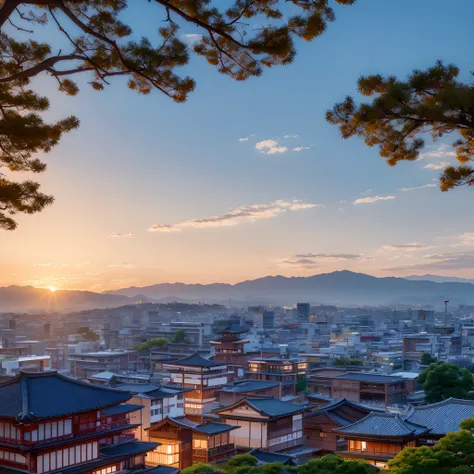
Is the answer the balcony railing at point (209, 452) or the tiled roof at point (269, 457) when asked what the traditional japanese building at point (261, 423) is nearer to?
the balcony railing at point (209, 452)

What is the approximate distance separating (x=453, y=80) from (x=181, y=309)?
19008 centimetres

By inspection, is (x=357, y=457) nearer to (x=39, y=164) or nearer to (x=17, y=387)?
(x=17, y=387)

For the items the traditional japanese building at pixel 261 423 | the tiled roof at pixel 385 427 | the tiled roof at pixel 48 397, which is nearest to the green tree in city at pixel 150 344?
the traditional japanese building at pixel 261 423

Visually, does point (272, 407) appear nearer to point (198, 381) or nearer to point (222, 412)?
point (222, 412)

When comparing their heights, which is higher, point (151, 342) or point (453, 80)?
point (453, 80)

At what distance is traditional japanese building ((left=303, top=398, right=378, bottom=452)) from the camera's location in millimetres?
30047

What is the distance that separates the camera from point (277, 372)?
44438mm

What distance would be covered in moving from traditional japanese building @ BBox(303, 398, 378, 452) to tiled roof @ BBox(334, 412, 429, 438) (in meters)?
6.99

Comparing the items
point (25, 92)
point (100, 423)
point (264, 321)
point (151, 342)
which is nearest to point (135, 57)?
point (25, 92)

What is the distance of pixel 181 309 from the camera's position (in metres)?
195

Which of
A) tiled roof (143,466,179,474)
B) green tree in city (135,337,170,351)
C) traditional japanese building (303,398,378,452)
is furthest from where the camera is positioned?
green tree in city (135,337,170,351)

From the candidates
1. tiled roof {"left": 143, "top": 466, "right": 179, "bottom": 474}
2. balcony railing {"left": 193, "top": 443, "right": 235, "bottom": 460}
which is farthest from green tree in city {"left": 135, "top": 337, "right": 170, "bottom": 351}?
tiled roof {"left": 143, "top": 466, "right": 179, "bottom": 474}

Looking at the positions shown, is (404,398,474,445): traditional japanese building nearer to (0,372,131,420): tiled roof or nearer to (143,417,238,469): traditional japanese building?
(143,417,238,469): traditional japanese building

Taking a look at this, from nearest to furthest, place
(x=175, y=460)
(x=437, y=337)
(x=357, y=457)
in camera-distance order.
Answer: (x=357, y=457) → (x=175, y=460) → (x=437, y=337)
